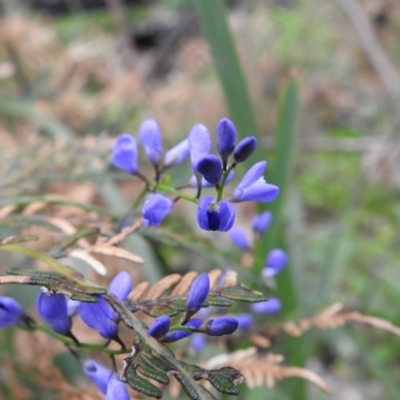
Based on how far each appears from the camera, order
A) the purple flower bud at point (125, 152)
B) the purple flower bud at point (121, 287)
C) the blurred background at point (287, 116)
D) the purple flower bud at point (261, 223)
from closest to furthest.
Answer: the purple flower bud at point (121, 287) < the purple flower bud at point (125, 152) < the purple flower bud at point (261, 223) < the blurred background at point (287, 116)

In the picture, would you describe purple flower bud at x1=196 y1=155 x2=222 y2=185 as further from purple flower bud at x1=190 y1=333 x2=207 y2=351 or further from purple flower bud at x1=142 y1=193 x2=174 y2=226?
purple flower bud at x1=190 y1=333 x2=207 y2=351

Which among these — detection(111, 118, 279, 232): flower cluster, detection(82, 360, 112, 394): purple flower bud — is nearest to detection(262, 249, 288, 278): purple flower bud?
detection(111, 118, 279, 232): flower cluster

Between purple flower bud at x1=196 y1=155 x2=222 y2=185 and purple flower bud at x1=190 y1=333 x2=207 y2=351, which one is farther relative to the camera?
purple flower bud at x1=190 y1=333 x2=207 y2=351

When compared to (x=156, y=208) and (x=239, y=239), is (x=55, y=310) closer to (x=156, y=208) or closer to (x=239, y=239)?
(x=156, y=208)

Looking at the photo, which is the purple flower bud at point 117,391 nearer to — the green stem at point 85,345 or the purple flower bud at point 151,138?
the green stem at point 85,345

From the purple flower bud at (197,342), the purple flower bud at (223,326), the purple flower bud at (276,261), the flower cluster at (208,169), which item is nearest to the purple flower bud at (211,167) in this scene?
the flower cluster at (208,169)

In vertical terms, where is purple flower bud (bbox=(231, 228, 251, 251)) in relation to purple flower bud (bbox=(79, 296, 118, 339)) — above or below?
Result: below
